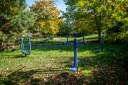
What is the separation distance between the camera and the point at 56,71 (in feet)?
41.5

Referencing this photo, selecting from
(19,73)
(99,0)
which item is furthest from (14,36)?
(99,0)

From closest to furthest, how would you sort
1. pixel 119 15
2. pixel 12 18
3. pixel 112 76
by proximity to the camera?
pixel 119 15 → pixel 112 76 → pixel 12 18

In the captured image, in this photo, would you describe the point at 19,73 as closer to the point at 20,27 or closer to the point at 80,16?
the point at 20,27

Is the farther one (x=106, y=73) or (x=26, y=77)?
(x=106, y=73)

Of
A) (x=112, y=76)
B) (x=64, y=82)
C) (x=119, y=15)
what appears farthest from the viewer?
(x=112, y=76)

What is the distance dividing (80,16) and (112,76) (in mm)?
23792

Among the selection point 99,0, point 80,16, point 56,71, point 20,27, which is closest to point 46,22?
point 80,16

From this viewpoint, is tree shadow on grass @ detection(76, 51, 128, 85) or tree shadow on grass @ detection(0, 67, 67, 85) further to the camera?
tree shadow on grass @ detection(0, 67, 67, 85)

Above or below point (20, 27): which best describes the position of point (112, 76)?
below

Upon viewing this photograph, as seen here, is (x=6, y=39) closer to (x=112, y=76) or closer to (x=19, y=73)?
(x=19, y=73)

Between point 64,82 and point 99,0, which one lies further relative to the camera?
point 64,82

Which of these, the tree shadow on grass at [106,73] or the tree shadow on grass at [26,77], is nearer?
the tree shadow on grass at [106,73]

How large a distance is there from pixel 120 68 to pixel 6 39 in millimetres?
13715

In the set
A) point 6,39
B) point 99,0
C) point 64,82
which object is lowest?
point 64,82
